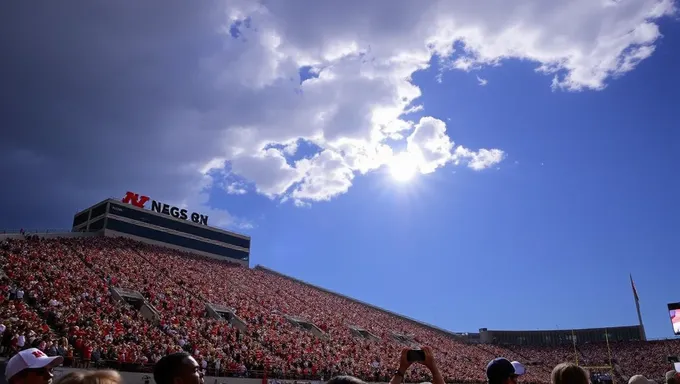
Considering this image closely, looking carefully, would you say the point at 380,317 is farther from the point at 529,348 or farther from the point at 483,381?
the point at 529,348

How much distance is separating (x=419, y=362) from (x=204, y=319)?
27.9 metres

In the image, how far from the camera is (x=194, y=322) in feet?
94.2

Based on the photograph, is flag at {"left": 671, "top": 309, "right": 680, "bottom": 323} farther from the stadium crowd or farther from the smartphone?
the smartphone

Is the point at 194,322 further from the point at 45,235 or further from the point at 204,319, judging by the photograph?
the point at 45,235

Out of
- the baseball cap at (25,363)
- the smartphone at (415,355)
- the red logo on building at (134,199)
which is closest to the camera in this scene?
the baseball cap at (25,363)

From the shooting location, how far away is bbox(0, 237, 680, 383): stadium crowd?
2147 cm

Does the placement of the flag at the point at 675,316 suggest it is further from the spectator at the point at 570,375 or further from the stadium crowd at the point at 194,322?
the spectator at the point at 570,375

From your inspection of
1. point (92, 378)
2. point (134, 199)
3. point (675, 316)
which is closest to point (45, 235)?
point (134, 199)

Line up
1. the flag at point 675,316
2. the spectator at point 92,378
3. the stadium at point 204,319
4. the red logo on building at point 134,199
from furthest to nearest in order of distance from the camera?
1. the red logo on building at point 134,199
2. the flag at point 675,316
3. the stadium at point 204,319
4. the spectator at point 92,378

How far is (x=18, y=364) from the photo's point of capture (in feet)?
12.3

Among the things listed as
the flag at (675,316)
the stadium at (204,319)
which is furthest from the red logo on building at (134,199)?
the flag at (675,316)

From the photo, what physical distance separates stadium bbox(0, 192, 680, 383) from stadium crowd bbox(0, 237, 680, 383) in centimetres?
10

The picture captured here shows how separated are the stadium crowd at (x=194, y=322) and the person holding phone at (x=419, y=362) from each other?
1786 cm

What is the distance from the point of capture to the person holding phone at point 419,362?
13.6 feet
